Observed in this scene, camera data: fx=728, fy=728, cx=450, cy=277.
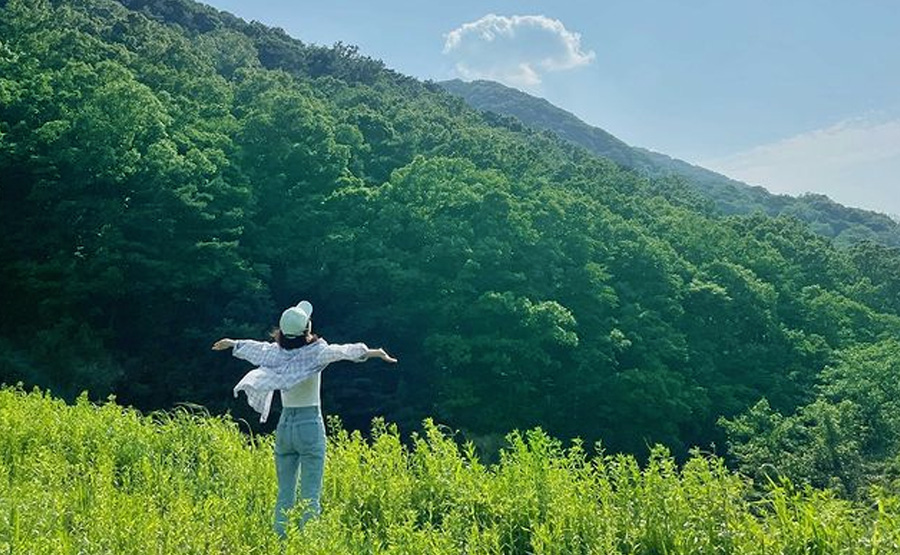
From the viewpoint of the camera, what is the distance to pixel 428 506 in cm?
448

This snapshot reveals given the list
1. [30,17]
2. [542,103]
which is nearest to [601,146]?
[542,103]

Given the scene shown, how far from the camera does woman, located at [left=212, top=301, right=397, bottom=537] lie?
429 centimetres

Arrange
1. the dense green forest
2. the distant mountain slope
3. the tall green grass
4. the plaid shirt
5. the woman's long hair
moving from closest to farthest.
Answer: the tall green grass
the plaid shirt
the woman's long hair
the dense green forest
the distant mountain slope

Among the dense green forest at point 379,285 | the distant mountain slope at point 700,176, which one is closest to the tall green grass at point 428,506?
the dense green forest at point 379,285

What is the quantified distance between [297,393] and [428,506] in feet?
3.49

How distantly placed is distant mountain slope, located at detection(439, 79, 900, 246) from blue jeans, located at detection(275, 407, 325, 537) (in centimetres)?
5480

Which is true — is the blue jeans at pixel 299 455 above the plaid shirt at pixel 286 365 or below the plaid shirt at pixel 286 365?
below

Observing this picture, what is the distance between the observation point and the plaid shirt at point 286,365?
428cm

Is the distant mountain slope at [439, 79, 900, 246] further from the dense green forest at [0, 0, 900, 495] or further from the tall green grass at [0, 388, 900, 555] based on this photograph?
the tall green grass at [0, 388, 900, 555]

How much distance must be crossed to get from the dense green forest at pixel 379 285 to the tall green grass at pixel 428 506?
14980 millimetres

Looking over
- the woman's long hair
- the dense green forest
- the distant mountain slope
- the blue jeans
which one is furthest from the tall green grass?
the distant mountain slope

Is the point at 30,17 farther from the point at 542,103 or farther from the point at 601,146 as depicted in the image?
the point at 542,103

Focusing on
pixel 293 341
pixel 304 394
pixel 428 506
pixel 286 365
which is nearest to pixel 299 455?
pixel 304 394

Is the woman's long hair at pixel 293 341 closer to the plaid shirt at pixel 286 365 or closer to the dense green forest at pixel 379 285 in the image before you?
the plaid shirt at pixel 286 365
